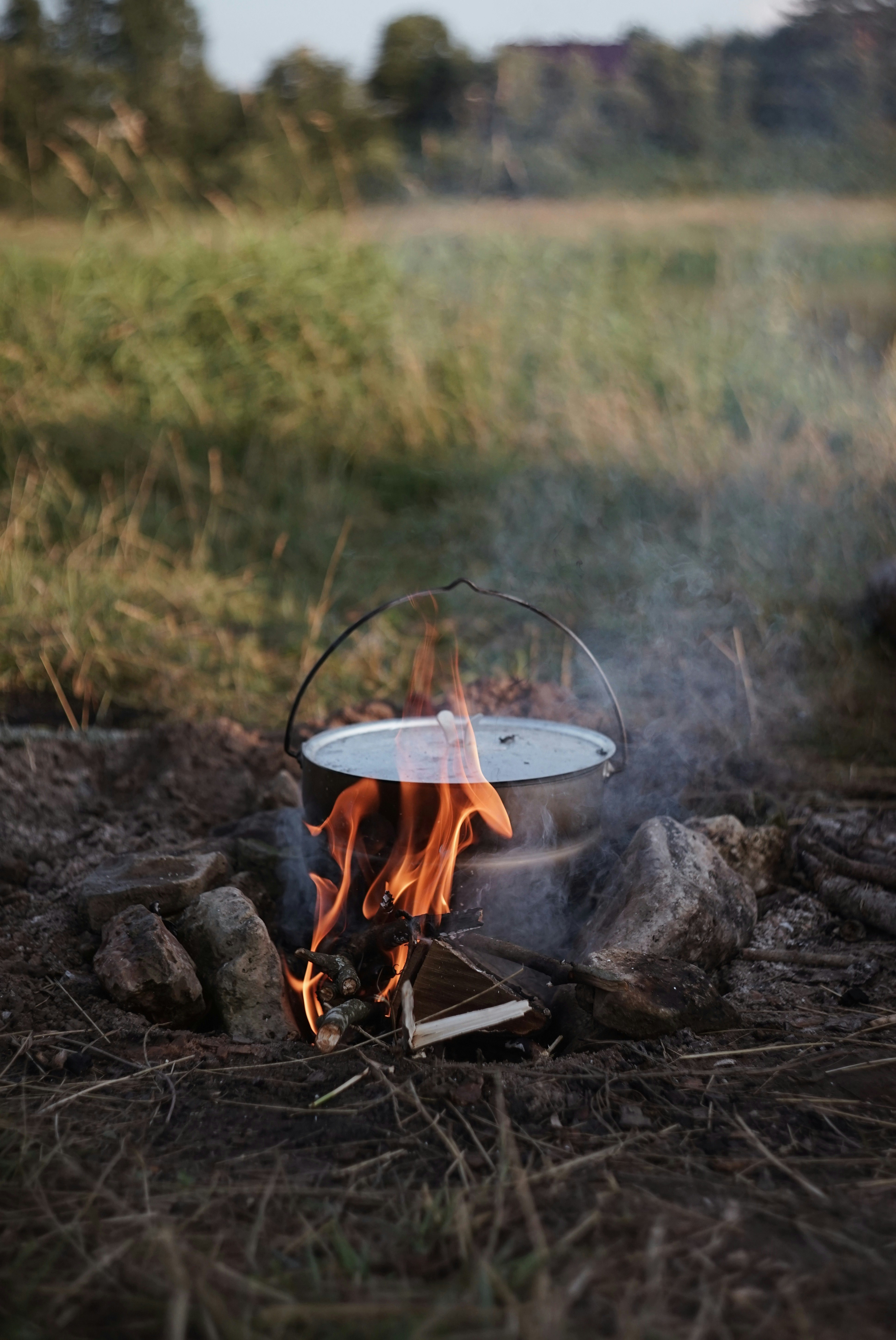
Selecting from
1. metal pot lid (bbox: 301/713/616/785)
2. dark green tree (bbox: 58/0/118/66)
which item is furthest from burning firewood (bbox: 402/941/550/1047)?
dark green tree (bbox: 58/0/118/66)

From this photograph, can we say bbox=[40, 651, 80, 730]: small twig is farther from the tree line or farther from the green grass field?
the tree line

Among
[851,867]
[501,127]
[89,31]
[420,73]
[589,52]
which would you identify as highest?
[89,31]

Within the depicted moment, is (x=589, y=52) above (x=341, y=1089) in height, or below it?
above

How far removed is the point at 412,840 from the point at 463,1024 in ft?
1.39

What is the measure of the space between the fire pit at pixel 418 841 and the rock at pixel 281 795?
A: 67cm

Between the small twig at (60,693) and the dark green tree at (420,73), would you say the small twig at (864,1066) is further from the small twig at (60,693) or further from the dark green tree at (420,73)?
the dark green tree at (420,73)

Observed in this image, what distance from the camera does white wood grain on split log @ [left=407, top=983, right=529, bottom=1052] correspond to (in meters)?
2.07

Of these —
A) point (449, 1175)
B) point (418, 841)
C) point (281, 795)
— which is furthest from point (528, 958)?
point (281, 795)

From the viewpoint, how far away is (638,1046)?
2082 mm

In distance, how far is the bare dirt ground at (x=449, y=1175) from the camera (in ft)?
4.31

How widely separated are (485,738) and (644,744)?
35.2 inches

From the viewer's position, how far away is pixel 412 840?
2326 millimetres

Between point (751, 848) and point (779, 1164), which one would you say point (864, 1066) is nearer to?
point (779, 1164)

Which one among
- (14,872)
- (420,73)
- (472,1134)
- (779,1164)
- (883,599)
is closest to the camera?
(779,1164)
